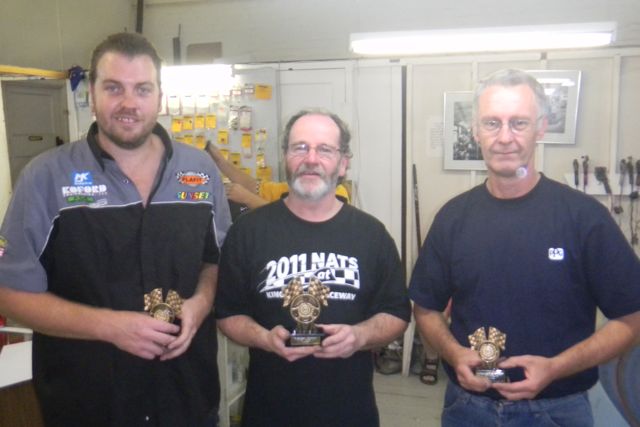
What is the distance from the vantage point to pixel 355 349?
196cm

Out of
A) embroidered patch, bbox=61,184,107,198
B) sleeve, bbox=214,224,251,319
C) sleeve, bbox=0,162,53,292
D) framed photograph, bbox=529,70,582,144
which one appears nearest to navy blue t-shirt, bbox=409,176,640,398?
sleeve, bbox=214,224,251,319

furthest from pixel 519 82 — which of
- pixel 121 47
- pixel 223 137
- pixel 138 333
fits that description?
pixel 223 137

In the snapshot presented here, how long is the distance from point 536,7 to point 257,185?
10.7 ft

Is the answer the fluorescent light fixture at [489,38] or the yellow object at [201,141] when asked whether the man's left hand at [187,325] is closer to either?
the fluorescent light fixture at [489,38]

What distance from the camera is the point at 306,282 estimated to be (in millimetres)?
1997

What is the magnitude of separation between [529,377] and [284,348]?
30.4 inches

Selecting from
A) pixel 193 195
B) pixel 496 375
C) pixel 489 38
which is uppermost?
pixel 489 38

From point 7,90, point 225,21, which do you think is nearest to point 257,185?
point 225,21

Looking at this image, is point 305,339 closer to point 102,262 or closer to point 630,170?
point 102,262

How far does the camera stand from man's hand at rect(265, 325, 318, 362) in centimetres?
188

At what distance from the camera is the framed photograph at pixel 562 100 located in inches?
187

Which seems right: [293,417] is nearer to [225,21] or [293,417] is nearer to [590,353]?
[590,353]

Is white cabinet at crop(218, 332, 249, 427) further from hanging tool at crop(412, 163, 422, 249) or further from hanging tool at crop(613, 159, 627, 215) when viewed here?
hanging tool at crop(613, 159, 627, 215)

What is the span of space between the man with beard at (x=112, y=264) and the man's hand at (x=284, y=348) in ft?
0.93
